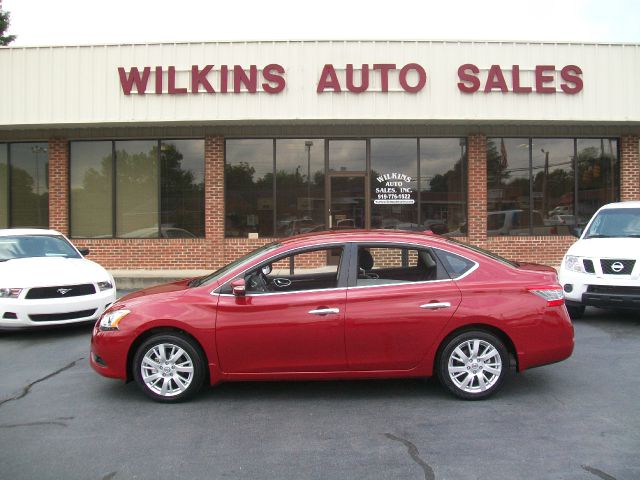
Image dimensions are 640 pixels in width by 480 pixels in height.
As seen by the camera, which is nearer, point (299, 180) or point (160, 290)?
point (160, 290)

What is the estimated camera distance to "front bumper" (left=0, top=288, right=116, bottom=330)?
277 inches

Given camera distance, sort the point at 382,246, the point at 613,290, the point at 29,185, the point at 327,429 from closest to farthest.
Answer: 1. the point at 327,429
2. the point at 382,246
3. the point at 613,290
4. the point at 29,185

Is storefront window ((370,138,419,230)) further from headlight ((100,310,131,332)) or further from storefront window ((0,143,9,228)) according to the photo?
storefront window ((0,143,9,228))

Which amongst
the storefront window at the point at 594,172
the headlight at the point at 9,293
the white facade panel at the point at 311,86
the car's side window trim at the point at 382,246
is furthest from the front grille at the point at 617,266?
the headlight at the point at 9,293

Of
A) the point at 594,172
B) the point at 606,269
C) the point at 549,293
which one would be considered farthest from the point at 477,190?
the point at 549,293

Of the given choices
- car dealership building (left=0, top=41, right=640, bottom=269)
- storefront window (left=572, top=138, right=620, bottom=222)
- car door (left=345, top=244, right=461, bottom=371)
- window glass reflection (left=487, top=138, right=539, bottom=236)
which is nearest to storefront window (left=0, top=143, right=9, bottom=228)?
car dealership building (left=0, top=41, right=640, bottom=269)

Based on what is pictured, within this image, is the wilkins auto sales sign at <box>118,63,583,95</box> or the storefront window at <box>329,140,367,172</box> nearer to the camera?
the wilkins auto sales sign at <box>118,63,583,95</box>

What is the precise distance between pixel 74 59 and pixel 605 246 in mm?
11820

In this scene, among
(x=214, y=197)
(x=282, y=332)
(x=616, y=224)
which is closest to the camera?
(x=282, y=332)

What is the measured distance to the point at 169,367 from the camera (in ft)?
15.6

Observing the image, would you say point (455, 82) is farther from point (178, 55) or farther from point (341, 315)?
point (341, 315)

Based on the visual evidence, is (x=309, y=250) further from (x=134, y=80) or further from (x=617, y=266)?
(x=134, y=80)

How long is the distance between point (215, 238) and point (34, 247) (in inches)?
210

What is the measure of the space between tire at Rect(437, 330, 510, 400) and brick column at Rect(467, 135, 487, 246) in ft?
30.2
